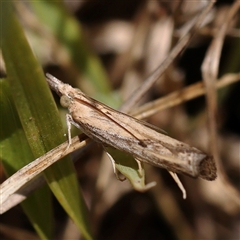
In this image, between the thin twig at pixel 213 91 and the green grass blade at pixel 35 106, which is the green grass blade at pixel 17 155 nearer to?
the green grass blade at pixel 35 106

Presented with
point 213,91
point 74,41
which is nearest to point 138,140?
point 213,91

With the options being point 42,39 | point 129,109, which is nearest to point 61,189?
point 129,109

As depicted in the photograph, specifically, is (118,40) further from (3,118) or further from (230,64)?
(3,118)

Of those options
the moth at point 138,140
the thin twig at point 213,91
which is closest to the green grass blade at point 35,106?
the moth at point 138,140

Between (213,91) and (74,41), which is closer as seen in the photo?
(213,91)

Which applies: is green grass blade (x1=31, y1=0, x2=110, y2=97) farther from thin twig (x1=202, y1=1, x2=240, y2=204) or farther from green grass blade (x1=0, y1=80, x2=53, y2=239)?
green grass blade (x1=0, y1=80, x2=53, y2=239)

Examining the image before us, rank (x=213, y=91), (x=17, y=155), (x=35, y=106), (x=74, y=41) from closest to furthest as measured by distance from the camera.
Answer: (x=35, y=106) < (x=17, y=155) < (x=213, y=91) < (x=74, y=41)

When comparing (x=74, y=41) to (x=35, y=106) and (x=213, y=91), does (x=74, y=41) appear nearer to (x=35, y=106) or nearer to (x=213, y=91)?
(x=213, y=91)

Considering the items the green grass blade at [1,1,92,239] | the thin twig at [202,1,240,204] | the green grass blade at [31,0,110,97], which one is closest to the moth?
the green grass blade at [1,1,92,239]

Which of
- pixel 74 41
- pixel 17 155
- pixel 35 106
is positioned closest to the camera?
pixel 35 106
